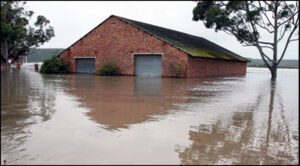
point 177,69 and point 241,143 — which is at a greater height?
point 177,69

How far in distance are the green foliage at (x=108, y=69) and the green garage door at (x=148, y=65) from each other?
6.40 ft

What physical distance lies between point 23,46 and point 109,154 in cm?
4278

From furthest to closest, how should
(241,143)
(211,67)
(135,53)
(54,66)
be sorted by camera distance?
(54,66) < (211,67) < (135,53) < (241,143)

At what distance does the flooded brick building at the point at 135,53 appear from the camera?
71.5ft

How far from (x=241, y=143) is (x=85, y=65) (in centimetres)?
2440

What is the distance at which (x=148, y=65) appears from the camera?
76.6ft

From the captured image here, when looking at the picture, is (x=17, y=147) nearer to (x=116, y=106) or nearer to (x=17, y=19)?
(x=116, y=106)

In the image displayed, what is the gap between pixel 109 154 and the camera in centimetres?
360

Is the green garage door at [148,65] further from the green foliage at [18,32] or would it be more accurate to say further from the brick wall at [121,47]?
→ the green foliage at [18,32]

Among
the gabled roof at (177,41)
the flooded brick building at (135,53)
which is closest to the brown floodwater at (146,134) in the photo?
the flooded brick building at (135,53)

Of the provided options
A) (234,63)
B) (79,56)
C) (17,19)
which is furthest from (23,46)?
(234,63)

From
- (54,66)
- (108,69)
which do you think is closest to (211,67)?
(108,69)

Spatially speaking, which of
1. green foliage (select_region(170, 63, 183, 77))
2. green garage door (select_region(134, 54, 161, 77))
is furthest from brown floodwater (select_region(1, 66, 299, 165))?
green garage door (select_region(134, 54, 161, 77))

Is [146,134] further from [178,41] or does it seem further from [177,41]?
[178,41]
